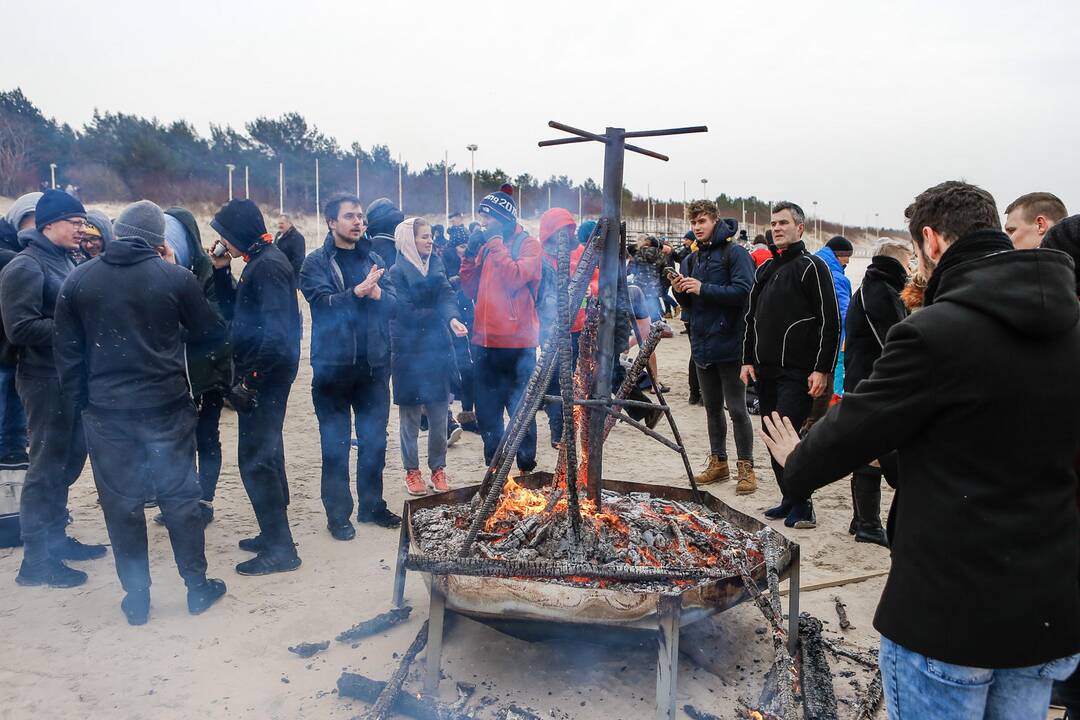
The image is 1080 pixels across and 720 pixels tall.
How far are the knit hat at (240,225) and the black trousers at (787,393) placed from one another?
12.3 feet

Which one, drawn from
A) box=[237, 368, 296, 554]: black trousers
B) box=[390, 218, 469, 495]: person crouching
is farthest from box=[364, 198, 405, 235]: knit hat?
box=[237, 368, 296, 554]: black trousers

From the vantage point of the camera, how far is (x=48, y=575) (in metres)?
4.27

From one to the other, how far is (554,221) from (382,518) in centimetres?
278

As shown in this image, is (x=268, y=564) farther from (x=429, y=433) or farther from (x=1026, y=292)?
(x=1026, y=292)

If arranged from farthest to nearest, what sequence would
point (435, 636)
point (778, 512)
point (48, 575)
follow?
point (778, 512) < point (48, 575) < point (435, 636)

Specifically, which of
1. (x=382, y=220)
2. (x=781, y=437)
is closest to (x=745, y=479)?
(x=781, y=437)

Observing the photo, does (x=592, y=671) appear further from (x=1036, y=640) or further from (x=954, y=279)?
(x=954, y=279)

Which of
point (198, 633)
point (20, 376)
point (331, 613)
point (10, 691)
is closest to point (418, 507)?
point (331, 613)

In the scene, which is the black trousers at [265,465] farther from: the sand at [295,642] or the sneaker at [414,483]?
the sneaker at [414,483]

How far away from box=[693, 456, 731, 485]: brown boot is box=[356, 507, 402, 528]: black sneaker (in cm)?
273

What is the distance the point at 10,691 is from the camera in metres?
3.19

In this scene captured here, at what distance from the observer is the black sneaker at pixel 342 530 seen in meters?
5.05

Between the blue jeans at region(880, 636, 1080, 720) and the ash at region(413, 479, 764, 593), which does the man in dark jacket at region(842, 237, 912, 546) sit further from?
the blue jeans at region(880, 636, 1080, 720)

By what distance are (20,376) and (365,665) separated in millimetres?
2934
